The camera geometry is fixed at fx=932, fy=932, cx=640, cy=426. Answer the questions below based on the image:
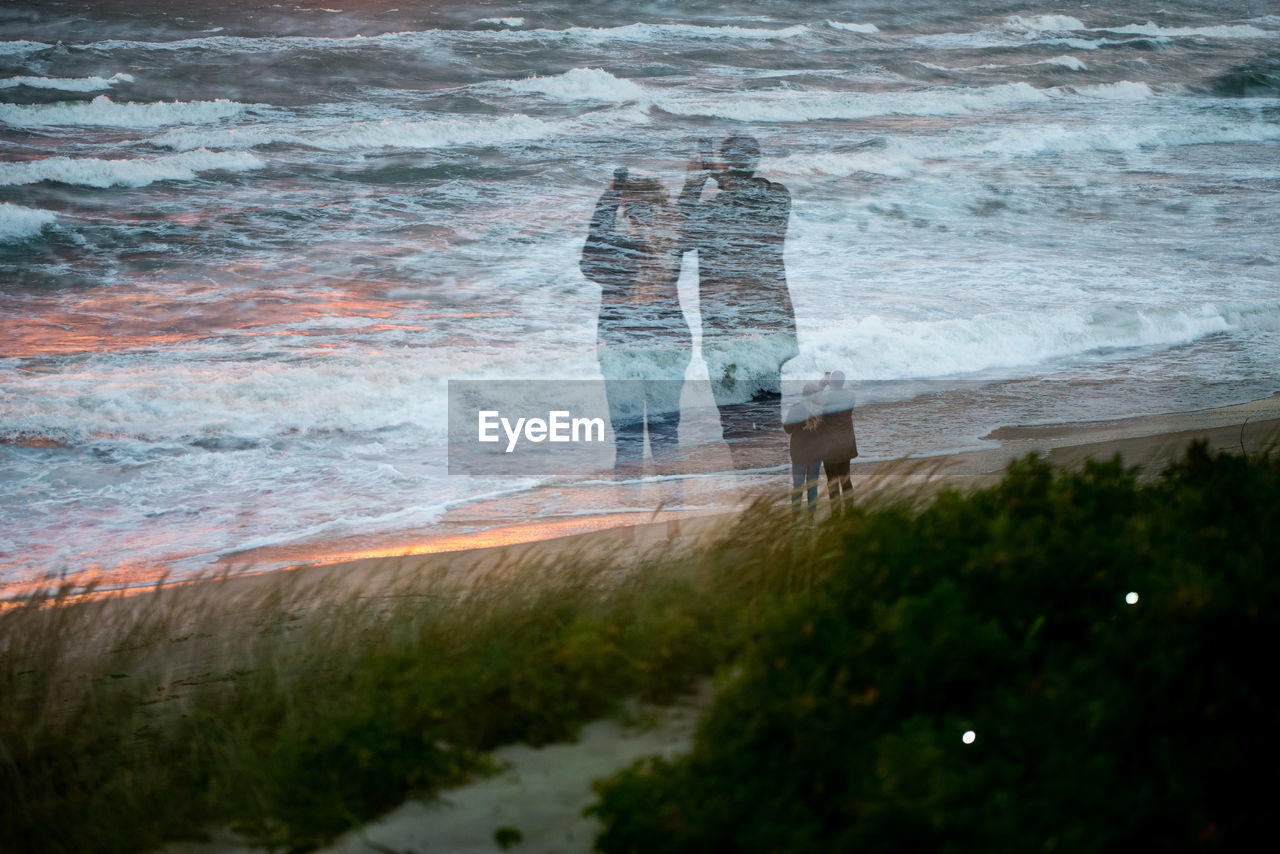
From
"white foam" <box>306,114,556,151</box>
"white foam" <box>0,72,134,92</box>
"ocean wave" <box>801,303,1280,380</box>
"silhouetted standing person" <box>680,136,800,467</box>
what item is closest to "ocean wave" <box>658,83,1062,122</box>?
"white foam" <box>306,114,556,151</box>

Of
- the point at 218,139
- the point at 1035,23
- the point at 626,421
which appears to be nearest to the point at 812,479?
the point at 626,421

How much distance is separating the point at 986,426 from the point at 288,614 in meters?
5.13

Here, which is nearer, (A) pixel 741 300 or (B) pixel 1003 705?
(B) pixel 1003 705

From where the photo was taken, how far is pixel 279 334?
8531 millimetres

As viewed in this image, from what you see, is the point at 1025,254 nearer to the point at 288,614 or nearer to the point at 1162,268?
the point at 1162,268

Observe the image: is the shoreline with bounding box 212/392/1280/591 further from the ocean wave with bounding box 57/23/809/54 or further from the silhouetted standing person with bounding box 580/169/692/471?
the ocean wave with bounding box 57/23/809/54

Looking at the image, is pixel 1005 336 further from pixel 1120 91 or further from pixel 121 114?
pixel 121 114

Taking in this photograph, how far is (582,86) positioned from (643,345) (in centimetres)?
809

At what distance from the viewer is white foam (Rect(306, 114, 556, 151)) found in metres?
14.0

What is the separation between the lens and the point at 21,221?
11.5 m

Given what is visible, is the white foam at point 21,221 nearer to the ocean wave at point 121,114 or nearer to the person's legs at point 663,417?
the ocean wave at point 121,114

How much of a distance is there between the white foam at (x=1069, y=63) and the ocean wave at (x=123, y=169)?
12425mm

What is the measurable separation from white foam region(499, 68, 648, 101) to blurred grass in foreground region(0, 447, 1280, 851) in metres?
12.6

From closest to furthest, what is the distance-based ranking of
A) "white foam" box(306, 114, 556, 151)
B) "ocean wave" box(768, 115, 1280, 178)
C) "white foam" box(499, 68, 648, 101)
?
"white foam" box(306, 114, 556, 151)
"white foam" box(499, 68, 648, 101)
"ocean wave" box(768, 115, 1280, 178)
